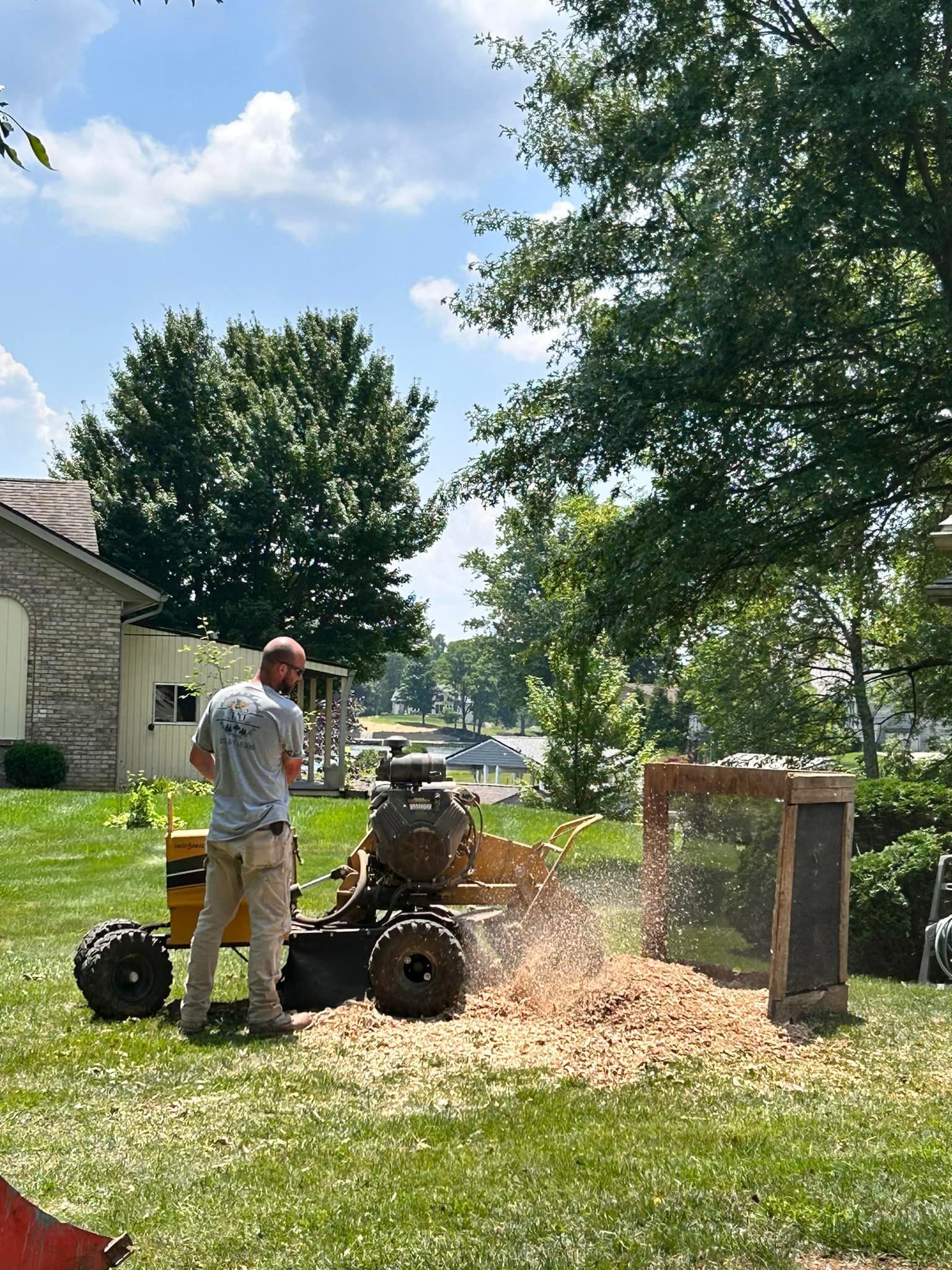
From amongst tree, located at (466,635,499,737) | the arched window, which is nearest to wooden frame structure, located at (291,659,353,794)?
the arched window

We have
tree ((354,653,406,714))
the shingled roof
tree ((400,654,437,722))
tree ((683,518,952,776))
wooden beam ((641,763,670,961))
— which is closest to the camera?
wooden beam ((641,763,670,961))

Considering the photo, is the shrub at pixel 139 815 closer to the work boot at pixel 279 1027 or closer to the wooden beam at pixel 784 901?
the work boot at pixel 279 1027

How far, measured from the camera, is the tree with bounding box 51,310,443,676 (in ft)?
111

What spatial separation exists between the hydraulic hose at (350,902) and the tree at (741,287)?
922 centimetres

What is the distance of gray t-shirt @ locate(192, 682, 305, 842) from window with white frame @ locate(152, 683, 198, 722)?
19.2 metres

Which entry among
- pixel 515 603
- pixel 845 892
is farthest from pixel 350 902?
pixel 515 603

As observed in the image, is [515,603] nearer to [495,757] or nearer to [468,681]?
[495,757]

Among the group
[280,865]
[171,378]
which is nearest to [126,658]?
[171,378]

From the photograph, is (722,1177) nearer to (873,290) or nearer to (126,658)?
(873,290)

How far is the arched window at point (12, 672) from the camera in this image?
909 inches

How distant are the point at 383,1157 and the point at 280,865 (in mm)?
2070

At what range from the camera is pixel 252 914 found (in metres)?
6.30

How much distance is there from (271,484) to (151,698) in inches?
408

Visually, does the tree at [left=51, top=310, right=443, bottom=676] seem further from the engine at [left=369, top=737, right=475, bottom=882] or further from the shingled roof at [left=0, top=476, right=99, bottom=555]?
the engine at [left=369, top=737, right=475, bottom=882]
